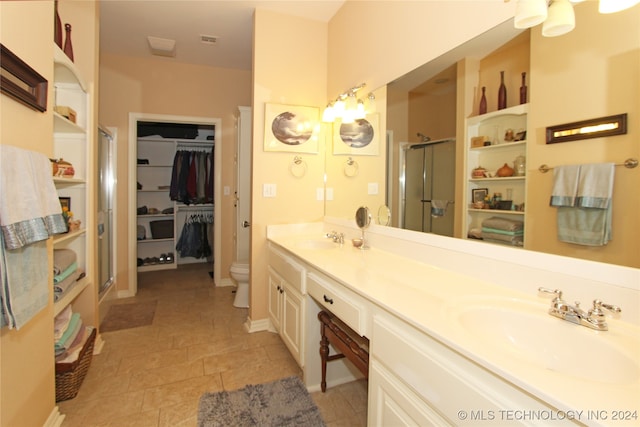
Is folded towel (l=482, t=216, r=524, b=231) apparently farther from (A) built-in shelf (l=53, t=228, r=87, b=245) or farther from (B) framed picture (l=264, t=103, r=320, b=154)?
(A) built-in shelf (l=53, t=228, r=87, b=245)

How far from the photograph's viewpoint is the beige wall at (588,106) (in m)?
0.94

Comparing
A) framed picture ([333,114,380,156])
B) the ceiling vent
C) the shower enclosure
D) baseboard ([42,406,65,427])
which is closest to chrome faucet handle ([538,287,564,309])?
the shower enclosure

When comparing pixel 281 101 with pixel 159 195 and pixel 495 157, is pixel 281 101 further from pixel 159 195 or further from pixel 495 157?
pixel 159 195

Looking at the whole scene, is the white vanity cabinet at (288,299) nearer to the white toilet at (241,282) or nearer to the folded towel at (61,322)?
the white toilet at (241,282)

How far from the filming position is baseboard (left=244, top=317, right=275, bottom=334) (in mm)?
2735

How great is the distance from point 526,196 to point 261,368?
6.16 ft

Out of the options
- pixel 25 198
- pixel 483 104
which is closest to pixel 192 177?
pixel 25 198

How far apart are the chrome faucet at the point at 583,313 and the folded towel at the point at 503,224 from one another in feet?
1.02

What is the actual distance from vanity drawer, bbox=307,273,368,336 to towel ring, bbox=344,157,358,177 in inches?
40.6

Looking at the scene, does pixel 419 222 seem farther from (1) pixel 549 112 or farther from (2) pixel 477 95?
(1) pixel 549 112

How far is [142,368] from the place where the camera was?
2.17 m

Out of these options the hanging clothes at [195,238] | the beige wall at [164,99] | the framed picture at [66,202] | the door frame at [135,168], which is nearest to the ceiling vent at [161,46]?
the beige wall at [164,99]

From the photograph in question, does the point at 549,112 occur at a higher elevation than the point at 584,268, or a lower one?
higher

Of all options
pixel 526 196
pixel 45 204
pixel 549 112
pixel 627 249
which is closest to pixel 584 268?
pixel 627 249
